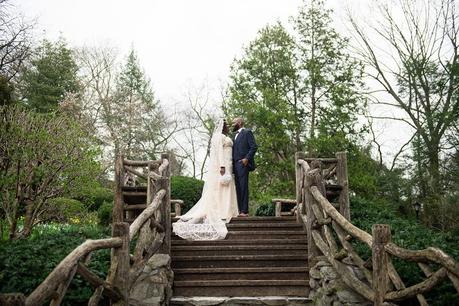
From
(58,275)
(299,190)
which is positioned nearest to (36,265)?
(58,275)

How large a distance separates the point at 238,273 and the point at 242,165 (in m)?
3.07

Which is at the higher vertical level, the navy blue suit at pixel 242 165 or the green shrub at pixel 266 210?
the navy blue suit at pixel 242 165

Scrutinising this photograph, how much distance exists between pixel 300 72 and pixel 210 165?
32.9 ft

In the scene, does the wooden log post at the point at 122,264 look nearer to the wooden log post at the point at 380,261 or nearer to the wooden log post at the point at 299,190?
the wooden log post at the point at 380,261

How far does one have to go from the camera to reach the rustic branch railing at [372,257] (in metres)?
4.45

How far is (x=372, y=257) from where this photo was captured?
5406 mm

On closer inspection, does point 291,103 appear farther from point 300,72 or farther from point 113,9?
point 113,9

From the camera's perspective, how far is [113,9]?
33406 millimetres

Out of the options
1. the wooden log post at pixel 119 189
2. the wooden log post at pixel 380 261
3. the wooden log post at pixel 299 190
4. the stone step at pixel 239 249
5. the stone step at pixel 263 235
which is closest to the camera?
the wooden log post at pixel 380 261

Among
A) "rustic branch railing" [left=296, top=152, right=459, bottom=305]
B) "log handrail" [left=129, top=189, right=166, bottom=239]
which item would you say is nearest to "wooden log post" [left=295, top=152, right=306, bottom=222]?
"rustic branch railing" [left=296, top=152, right=459, bottom=305]

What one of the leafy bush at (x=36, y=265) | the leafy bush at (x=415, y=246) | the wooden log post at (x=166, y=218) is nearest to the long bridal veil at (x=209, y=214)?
the wooden log post at (x=166, y=218)

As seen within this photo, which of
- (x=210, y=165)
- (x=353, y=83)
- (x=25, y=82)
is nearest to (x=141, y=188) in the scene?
(x=210, y=165)

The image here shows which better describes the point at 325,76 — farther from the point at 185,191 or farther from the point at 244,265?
the point at 244,265

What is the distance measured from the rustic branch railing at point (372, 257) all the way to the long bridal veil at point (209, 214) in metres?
1.55
